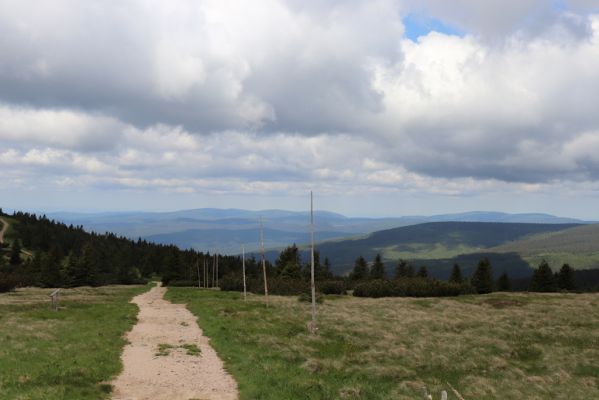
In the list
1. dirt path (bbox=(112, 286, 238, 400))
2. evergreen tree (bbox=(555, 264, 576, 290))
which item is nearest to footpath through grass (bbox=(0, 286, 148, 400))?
dirt path (bbox=(112, 286, 238, 400))

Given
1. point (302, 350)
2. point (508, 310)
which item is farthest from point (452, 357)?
point (508, 310)

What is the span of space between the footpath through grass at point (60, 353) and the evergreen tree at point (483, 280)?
104m

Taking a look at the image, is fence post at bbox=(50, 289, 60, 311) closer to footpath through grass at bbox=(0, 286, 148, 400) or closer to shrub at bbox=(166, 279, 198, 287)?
footpath through grass at bbox=(0, 286, 148, 400)

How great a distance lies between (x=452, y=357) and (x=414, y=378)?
8.00 meters

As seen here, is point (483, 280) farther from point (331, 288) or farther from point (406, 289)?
point (331, 288)

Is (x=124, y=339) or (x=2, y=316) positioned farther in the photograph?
(x=2, y=316)

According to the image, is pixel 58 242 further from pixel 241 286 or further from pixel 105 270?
pixel 241 286

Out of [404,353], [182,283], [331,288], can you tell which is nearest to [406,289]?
[331,288]

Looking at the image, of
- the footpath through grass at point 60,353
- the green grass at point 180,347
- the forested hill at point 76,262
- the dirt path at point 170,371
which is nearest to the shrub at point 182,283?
the forested hill at point 76,262

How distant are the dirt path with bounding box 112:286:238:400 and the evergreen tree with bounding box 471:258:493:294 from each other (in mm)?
104543

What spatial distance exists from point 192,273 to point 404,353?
126718 millimetres

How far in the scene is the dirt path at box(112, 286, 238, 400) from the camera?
20.5 m

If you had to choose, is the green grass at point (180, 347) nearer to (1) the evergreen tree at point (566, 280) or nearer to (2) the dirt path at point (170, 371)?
(2) the dirt path at point (170, 371)

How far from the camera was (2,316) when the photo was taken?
41500 mm
